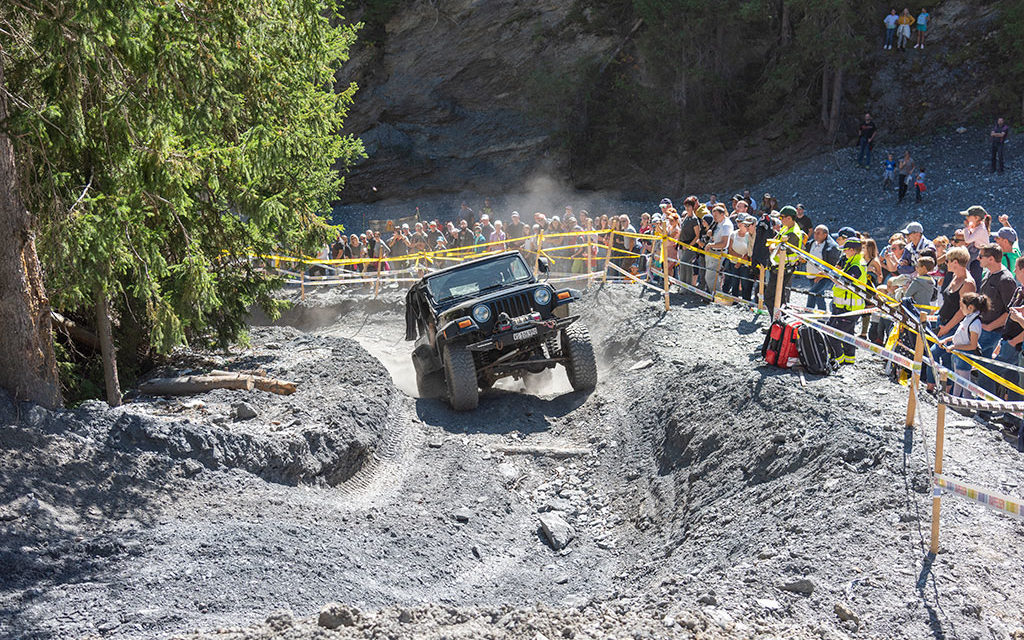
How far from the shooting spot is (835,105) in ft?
93.5

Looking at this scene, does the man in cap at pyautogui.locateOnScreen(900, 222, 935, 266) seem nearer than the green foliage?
No

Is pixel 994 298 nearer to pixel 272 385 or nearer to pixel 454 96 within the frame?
pixel 272 385

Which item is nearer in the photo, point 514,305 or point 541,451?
point 541,451

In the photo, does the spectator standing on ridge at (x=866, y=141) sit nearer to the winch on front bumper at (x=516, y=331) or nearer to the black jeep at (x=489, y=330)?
the black jeep at (x=489, y=330)

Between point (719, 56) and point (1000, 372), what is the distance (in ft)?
81.3

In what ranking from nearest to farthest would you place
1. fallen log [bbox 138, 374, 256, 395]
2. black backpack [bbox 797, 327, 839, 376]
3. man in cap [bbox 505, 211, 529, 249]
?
1. black backpack [bbox 797, 327, 839, 376]
2. fallen log [bbox 138, 374, 256, 395]
3. man in cap [bbox 505, 211, 529, 249]

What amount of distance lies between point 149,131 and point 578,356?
615cm

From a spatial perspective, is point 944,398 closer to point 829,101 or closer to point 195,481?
point 195,481

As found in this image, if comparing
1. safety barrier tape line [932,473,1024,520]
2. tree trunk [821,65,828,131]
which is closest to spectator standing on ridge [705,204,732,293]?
safety barrier tape line [932,473,1024,520]

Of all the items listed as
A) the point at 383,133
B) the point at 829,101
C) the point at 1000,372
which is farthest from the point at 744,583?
the point at 383,133

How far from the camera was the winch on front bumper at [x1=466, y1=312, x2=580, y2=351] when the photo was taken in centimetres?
1105

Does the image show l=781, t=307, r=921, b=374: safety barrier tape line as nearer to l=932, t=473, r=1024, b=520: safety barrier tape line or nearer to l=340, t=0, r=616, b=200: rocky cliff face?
l=932, t=473, r=1024, b=520: safety barrier tape line

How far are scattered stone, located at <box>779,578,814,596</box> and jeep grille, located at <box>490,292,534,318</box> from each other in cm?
627

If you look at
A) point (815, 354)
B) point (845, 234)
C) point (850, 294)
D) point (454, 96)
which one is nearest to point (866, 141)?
point (845, 234)
